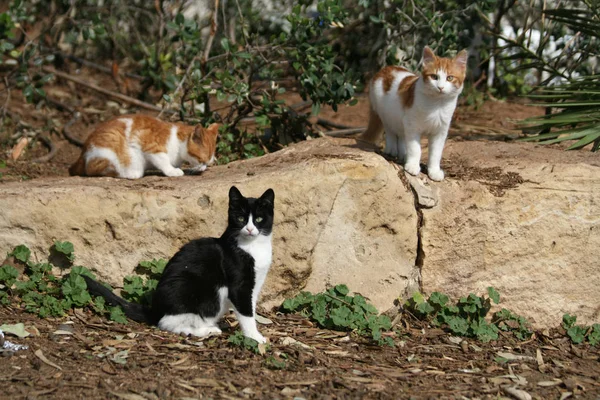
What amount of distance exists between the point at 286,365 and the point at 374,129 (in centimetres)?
277

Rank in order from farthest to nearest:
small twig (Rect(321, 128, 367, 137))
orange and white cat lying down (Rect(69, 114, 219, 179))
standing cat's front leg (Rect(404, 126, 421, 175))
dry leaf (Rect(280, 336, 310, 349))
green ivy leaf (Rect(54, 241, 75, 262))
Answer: small twig (Rect(321, 128, 367, 137)) < orange and white cat lying down (Rect(69, 114, 219, 179)) < standing cat's front leg (Rect(404, 126, 421, 175)) < green ivy leaf (Rect(54, 241, 75, 262)) < dry leaf (Rect(280, 336, 310, 349))

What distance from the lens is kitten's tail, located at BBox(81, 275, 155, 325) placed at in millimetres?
4336

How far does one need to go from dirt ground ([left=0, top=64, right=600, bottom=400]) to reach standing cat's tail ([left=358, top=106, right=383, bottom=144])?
3.18 ft

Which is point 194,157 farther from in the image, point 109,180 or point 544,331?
point 544,331

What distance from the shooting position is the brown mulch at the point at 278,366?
11.4 feet

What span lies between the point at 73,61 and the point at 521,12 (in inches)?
260

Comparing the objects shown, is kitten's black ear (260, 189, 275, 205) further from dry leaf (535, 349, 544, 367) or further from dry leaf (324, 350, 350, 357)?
dry leaf (535, 349, 544, 367)

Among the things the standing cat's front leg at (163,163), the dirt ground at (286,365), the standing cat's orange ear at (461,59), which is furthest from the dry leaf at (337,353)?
the standing cat's orange ear at (461,59)

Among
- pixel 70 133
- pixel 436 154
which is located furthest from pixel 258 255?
pixel 70 133

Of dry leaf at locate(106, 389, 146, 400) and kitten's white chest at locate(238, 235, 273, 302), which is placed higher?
kitten's white chest at locate(238, 235, 273, 302)

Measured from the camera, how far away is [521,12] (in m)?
10.3

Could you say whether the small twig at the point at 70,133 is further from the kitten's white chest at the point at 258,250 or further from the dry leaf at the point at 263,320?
the kitten's white chest at the point at 258,250

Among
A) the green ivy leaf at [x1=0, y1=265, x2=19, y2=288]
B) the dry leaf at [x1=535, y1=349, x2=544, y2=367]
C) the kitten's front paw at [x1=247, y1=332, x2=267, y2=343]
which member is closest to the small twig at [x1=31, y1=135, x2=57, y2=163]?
the green ivy leaf at [x1=0, y1=265, x2=19, y2=288]

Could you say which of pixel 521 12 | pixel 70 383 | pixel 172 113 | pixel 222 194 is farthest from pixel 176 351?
pixel 521 12
